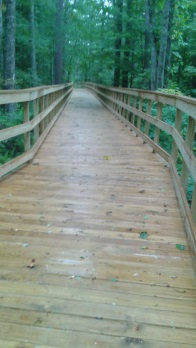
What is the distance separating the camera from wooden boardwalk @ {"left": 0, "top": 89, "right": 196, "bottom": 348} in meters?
2.02

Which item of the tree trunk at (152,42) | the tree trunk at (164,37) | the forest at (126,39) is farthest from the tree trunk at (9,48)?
the tree trunk at (152,42)

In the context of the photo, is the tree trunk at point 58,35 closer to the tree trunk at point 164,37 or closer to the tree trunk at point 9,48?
the tree trunk at point 9,48

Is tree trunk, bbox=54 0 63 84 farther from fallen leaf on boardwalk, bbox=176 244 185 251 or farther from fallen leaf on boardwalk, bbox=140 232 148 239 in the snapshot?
fallen leaf on boardwalk, bbox=176 244 185 251

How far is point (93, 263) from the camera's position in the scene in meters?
2.74

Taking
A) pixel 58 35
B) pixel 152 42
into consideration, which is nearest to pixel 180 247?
pixel 152 42

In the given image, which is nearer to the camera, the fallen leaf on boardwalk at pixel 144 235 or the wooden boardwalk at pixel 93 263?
the wooden boardwalk at pixel 93 263

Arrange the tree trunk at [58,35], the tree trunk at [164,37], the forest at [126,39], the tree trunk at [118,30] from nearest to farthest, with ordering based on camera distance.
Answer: the tree trunk at [164,37], the forest at [126,39], the tree trunk at [118,30], the tree trunk at [58,35]

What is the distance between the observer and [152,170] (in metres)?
5.63

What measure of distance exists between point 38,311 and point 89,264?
662 millimetres

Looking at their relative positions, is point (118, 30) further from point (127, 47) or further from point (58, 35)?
point (58, 35)

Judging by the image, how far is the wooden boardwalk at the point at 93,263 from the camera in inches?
79.7

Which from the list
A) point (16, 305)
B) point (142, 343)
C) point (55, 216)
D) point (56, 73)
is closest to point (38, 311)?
point (16, 305)

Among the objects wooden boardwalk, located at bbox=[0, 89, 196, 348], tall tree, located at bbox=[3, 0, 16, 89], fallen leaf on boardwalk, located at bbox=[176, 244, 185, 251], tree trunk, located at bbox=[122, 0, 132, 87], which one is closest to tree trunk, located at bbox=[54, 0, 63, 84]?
tree trunk, located at bbox=[122, 0, 132, 87]

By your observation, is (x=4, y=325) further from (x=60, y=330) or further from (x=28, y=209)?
(x=28, y=209)
